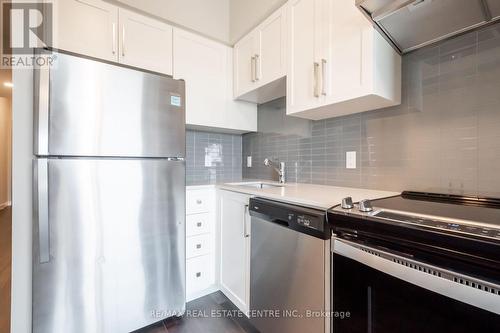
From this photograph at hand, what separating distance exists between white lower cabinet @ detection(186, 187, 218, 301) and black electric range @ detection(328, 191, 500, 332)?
1151mm

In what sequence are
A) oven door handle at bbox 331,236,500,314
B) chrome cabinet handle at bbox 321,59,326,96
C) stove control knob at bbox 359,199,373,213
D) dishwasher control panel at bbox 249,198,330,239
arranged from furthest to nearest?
chrome cabinet handle at bbox 321,59,326,96 < dishwasher control panel at bbox 249,198,330,239 < stove control knob at bbox 359,199,373,213 < oven door handle at bbox 331,236,500,314

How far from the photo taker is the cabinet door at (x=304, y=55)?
1.37m

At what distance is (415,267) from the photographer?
673mm

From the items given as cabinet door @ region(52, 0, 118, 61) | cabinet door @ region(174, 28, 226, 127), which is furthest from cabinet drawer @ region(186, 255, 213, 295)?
cabinet door @ region(52, 0, 118, 61)

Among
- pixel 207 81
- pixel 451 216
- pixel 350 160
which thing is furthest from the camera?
pixel 207 81

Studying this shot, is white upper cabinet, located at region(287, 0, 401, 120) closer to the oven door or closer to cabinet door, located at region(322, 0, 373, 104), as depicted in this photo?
cabinet door, located at region(322, 0, 373, 104)

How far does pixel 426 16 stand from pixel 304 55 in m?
0.63

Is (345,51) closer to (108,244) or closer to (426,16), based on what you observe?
(426,16)

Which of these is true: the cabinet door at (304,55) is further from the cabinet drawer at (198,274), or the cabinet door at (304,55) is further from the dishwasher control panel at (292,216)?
the cabinet drawer at (198,274)

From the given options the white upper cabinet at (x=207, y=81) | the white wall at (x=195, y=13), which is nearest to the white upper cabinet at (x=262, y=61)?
the white upper cabinet at (x=207, y=81)

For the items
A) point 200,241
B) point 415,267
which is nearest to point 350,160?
point 415,267

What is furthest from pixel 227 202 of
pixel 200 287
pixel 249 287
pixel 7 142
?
pixel 7 142

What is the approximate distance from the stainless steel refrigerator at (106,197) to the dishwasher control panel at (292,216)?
0.57 metres

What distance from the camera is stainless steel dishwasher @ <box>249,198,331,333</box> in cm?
99
